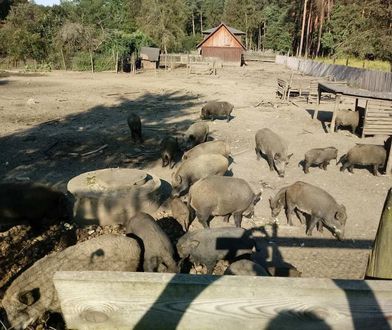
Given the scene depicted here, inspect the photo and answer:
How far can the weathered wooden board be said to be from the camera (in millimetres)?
1578

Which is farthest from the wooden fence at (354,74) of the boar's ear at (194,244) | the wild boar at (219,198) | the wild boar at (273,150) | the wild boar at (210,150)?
the boar's ear at (194,244)

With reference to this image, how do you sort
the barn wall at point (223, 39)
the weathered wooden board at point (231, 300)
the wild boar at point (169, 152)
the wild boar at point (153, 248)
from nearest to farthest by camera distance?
the weathered wooden board at point (231, 300) → the wild boar at point (153, 248) → the wild boar at point (169, 152) → the barn wall at point (223, 39)

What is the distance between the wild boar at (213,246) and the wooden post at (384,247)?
4787 mm

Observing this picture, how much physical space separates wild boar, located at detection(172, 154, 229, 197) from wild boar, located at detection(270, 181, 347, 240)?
2.07m

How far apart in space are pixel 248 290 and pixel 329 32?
187ft

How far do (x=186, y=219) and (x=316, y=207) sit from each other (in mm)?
2842

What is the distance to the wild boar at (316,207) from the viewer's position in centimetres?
782

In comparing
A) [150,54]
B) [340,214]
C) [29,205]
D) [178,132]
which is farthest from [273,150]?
[150,54]

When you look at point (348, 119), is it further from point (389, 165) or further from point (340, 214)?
point (340, 214)

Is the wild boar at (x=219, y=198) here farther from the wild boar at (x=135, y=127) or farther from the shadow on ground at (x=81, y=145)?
the wild boar at (x=135, y=127)

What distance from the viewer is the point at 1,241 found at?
23.2ft

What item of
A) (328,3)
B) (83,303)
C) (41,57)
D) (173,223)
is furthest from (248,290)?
(328,3)

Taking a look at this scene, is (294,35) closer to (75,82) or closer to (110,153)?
(75,82)

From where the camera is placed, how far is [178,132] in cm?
1611
